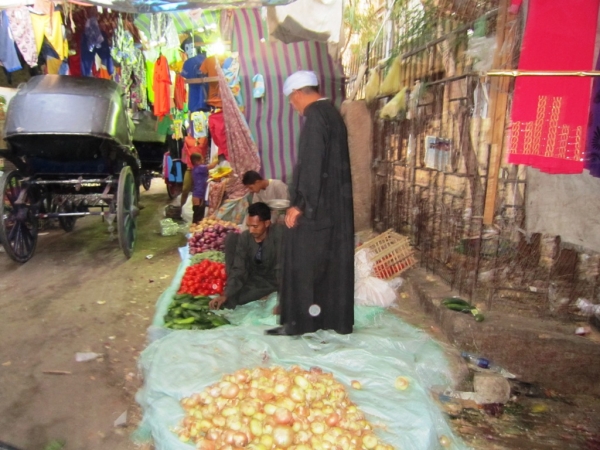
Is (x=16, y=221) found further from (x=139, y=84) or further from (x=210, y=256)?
(x=139, y=84)

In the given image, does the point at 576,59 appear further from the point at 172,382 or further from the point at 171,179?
the point at 171,179

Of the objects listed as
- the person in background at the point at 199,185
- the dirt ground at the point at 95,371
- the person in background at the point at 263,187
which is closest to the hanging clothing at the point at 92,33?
the person in background at the point at 199,185

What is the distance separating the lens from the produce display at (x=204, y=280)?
4.87 metres

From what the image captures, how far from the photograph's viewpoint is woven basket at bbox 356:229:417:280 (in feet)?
17.3

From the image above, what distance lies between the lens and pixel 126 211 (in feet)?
23.0

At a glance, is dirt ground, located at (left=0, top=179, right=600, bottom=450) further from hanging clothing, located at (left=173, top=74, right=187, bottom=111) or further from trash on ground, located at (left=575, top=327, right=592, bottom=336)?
hanging clothing, located at (left=173, top=74, right=187, bottom=111)

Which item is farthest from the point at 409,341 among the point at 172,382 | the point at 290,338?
the point at 172,382

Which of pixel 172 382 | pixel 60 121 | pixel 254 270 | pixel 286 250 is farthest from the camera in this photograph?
pixel 60 121

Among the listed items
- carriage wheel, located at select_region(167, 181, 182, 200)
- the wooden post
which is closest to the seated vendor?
the wooden post

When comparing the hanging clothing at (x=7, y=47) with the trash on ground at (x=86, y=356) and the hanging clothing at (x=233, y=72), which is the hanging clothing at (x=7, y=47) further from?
the trash on ground at (x=86, y=356)

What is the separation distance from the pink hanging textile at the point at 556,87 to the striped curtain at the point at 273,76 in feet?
12.2

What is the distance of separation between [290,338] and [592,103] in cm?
264

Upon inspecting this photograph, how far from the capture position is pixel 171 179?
11828mm

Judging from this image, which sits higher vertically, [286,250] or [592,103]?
[592,103]
